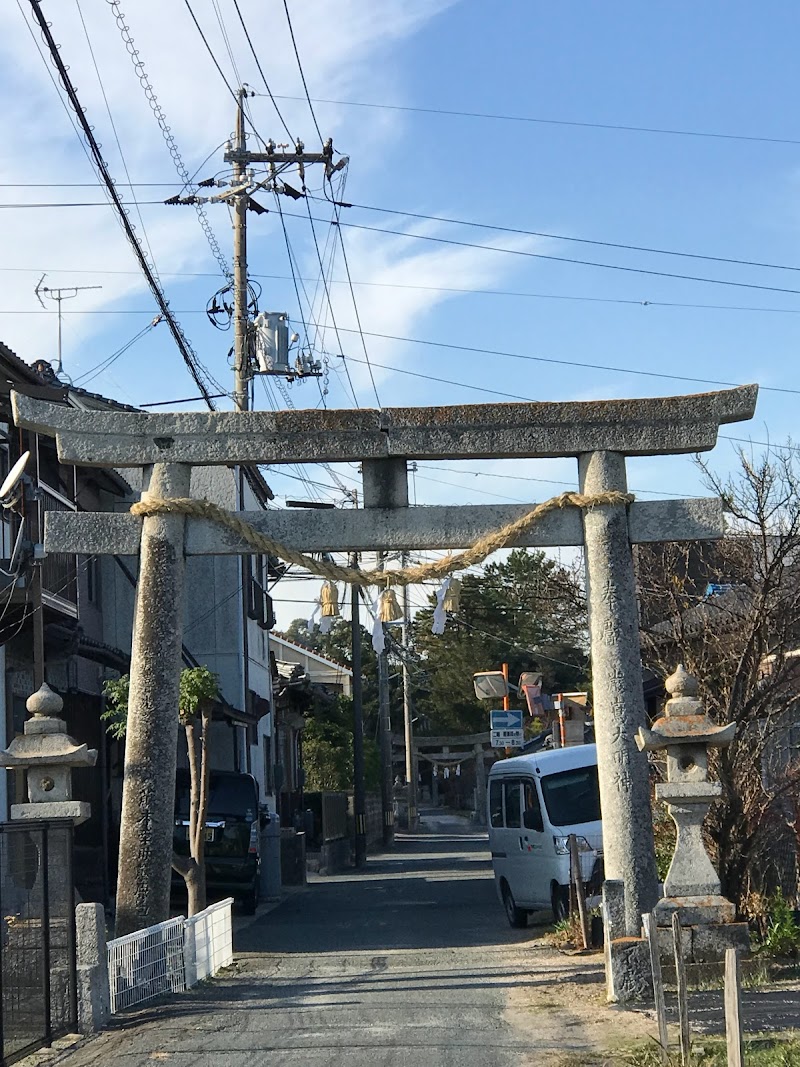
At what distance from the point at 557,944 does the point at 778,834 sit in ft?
9.59

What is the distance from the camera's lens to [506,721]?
84.0 feet

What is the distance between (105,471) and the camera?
23.9 m

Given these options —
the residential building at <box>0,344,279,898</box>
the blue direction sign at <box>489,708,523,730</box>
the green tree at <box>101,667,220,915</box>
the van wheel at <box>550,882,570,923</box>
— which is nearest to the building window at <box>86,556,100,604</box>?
the residential building at <box>0,344,279,898</box>

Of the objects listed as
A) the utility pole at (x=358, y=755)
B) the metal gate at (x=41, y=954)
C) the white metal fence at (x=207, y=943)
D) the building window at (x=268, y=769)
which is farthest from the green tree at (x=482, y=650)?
the metal gate at (x=41, y=954)

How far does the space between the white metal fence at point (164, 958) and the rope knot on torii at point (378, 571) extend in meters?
3.66

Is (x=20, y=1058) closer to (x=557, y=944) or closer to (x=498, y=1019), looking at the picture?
(x=498, y=1019)

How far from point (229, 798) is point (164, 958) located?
939 centimetres

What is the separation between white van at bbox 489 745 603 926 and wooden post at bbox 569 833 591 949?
24.0 inches

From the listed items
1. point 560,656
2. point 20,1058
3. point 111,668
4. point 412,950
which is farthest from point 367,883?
point 560,656

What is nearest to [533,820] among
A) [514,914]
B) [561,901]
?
[561,901]

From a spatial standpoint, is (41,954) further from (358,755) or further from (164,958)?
(358,755)

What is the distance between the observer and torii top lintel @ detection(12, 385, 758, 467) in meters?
12.7

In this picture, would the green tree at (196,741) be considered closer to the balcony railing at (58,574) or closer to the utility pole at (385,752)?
the balcony railing at (58,574)

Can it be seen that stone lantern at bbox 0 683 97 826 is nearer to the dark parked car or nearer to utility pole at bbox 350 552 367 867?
the dark parked car
